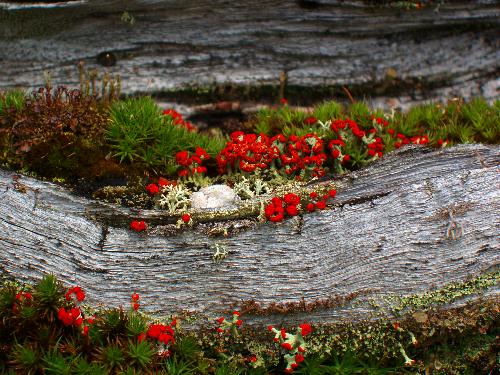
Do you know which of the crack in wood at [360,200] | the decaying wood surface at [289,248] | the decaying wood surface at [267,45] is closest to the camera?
the decaying wood surface at [289,248]

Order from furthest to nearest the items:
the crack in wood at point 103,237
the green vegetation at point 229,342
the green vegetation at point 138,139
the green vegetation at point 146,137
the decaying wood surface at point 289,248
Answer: the green vegetation at point 146,137
the green vegetation at point 138,139
the crack in wood at point 103,237
the decaying wood surface at point 289,248
the green vegetation at point 229,342

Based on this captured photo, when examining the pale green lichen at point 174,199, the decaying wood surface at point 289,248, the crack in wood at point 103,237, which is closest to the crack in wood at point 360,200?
the decaying wood surface at point 289,248

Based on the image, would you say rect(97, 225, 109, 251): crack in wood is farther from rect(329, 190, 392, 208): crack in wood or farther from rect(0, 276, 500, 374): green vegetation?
rect(329, 190, 392, 208): crack in wood

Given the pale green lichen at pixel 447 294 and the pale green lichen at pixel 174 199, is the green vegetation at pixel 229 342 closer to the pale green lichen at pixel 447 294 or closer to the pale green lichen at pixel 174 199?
the pale green lichen at pixel 447 294

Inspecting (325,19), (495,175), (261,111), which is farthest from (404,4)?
(495,175)

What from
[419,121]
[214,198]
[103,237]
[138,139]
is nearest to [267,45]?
[419,121]

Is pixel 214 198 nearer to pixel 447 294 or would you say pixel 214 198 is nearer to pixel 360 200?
pixel 360 200

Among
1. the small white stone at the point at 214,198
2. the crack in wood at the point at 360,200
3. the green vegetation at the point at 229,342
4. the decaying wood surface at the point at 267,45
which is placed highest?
the decaying wood surface at the point at 267,45
